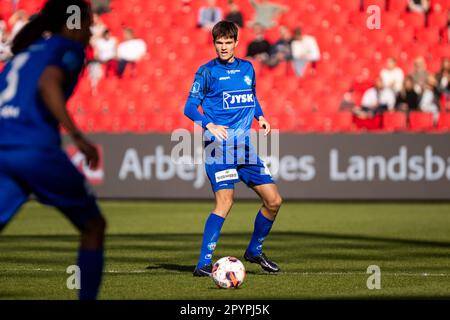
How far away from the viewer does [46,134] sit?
612 centimetres

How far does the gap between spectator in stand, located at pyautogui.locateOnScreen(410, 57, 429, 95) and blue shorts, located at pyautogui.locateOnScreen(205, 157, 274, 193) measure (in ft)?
36.1

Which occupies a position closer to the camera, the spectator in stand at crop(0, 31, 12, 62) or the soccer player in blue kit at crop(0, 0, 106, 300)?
the soccer player in blue kit at crop(0, 0, 106, 300)

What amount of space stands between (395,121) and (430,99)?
0.89 metres

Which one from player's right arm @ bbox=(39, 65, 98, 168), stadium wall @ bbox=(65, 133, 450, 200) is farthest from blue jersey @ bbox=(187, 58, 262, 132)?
stadium wall @ bbox=(65, 133, 450, 200)

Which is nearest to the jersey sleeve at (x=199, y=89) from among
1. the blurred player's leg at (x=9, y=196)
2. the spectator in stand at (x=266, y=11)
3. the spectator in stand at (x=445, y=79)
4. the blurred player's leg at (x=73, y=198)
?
the blurred player's leg at (x=73, y=198)

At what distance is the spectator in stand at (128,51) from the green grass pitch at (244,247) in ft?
13.4

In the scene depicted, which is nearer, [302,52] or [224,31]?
[224,31]

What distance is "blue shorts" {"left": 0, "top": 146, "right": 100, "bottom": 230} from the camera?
6059 millimetres

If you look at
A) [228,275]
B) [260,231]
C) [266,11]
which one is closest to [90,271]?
[228,275]

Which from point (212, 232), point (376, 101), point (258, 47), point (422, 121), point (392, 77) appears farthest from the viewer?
point (258, 47)

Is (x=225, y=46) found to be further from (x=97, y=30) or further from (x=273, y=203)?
(x=97, y=30)

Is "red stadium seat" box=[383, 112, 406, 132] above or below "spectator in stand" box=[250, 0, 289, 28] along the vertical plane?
below

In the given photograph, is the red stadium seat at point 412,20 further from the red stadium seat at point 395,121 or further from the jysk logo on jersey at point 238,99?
the jysk logo on jersey at point 238,99

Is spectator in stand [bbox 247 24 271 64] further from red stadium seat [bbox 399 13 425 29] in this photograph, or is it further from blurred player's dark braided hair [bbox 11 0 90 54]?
blurred player's dark braided hair [bbox 11 0 90 54]
